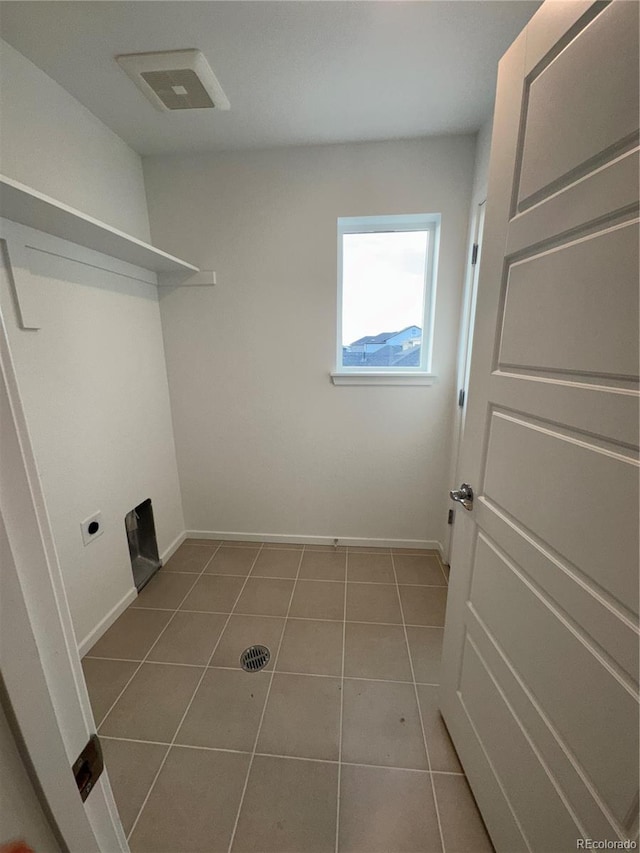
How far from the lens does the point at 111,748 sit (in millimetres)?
1239

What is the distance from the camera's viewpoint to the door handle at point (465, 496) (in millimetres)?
1064

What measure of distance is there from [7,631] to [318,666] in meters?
1.56

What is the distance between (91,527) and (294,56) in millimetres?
2317

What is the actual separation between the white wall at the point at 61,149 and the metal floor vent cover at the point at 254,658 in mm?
2331

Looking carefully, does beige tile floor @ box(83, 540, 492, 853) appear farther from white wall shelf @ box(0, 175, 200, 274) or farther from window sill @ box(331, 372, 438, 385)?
white wall shelf @ box(0, 175, 200, 274)

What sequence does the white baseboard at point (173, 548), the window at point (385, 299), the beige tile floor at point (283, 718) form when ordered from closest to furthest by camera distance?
the beige tile floor at point (283, 718), the window at point (385, 299), the white baseboard at point (173, 548)

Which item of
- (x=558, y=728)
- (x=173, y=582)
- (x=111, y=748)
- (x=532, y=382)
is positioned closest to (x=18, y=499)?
(x=532, y=382)

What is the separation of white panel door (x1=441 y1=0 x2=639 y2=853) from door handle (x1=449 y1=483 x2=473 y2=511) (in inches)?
1.5

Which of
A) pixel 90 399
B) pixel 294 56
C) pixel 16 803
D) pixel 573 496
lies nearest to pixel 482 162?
pixel 294 56

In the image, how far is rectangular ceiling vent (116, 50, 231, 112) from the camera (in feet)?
4.25

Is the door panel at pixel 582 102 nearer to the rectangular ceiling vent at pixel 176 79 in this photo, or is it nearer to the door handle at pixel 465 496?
the door handle at pixel 465 496

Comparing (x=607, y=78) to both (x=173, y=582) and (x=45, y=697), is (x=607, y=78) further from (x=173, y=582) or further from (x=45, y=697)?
(x=173, y=582)

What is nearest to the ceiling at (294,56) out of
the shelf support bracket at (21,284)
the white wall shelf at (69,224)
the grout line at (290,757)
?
the white wall shelf at (69,224)

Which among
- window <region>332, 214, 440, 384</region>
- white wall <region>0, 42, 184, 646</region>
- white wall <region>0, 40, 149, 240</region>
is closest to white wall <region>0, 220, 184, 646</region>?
white wall <region>0, 42, 184, 646</region>
